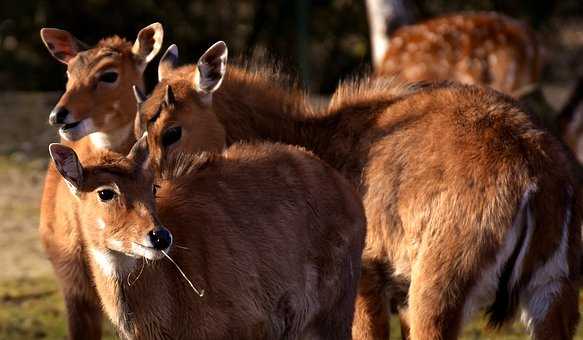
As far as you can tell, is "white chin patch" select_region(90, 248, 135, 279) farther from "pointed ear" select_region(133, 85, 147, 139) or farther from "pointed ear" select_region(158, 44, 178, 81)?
"pointed ear" select_region(158, 44, 178, 81)

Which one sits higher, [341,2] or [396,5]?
[396,5]

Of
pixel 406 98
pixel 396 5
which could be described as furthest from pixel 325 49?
pixel 406 98

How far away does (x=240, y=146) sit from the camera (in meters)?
6.18

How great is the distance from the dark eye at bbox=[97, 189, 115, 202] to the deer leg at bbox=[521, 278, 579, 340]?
203 cm

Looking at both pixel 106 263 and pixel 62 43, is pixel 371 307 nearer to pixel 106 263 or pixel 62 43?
pixel 106 263

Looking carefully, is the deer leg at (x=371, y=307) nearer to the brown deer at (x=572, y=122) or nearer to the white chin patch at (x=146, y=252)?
the white chin patch at (x=146, y=252)

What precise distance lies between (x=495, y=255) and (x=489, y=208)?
21cm

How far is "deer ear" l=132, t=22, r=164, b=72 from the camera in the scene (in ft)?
24.3

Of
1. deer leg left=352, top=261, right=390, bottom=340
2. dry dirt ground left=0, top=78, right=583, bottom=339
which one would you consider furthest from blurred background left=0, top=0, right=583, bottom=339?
deer leg left=352, top=261, right=390, bottom=340

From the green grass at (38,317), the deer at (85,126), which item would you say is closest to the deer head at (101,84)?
the deer at (85,126)

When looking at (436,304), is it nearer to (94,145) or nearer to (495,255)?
(495,255)

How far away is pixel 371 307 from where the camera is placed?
6.61 metres

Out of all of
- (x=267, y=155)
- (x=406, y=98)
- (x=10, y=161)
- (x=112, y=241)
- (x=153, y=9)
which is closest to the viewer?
(x=112, y=241)

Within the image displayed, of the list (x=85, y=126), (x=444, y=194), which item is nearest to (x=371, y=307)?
(x=444, y=194)
